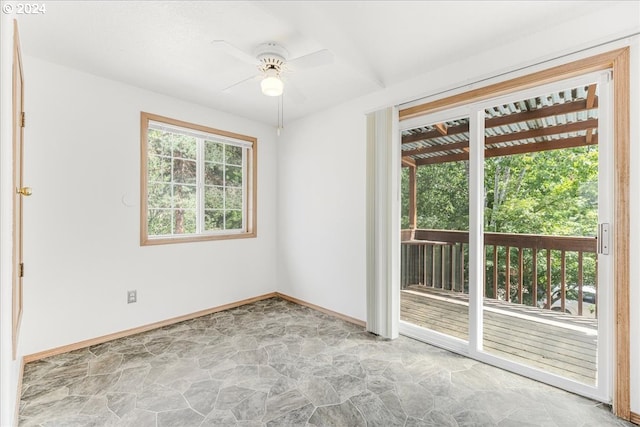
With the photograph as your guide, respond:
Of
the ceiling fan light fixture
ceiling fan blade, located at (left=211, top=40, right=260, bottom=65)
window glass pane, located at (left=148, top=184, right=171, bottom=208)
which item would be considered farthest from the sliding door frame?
window glass pane, located at (left=148, top=184, right=171, bottom=208)

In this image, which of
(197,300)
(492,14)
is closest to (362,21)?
(492,14)

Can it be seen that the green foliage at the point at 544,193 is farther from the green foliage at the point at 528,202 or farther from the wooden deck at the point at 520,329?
the wooden deck at the point at 520,329

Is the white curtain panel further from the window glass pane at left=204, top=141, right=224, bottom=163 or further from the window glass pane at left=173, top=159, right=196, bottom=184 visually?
the window glass pane at left=173, top=159, right=196, bottom=184

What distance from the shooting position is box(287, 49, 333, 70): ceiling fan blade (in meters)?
2.08

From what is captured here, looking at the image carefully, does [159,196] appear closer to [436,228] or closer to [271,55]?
[271,55]

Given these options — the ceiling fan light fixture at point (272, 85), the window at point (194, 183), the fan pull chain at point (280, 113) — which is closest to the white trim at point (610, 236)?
the ceiling fan light fixture at point (272, 85)

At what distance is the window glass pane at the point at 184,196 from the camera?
351 cm

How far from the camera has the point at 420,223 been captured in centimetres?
307

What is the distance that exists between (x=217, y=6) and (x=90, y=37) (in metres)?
1.10

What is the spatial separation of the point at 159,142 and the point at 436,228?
3.10 meters

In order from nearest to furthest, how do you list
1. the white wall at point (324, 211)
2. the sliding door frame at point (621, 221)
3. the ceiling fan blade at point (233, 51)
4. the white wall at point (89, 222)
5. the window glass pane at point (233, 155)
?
the sliding door frame at point (621, 221)
the ceiling fan blade at point (233, 51)
the white wall at point (89, 222)
the white wall at point (324, 211)
the window glass pane at point (233, 155)

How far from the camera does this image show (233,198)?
4.07 m

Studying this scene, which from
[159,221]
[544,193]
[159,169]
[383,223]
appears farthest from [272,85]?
[544,193]

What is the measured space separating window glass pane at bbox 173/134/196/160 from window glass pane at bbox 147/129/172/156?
0.22 ft
